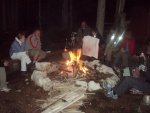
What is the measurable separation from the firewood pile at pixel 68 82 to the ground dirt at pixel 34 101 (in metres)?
0.26

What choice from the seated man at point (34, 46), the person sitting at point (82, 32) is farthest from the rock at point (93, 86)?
the person sitting at point (82, 32)

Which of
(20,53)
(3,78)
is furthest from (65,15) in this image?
(3,78)

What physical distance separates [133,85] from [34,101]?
3.33 meters

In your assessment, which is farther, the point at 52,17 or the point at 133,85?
the point at 52,17

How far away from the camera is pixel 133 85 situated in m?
7.70

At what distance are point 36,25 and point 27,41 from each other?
267 inches

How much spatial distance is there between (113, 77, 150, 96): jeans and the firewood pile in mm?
1173

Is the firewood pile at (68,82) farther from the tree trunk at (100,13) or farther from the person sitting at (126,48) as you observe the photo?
the tree trunk at (100,13)

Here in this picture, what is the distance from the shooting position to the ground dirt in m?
7.27

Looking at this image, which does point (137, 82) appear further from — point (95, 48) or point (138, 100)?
point (95, 48)

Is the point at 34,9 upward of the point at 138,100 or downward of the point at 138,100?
upward

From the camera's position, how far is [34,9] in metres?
17.5

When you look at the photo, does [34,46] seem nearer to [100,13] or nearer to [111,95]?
[111,95]

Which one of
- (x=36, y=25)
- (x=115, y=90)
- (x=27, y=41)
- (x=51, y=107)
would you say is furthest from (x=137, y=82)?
(x=36, y=25)
